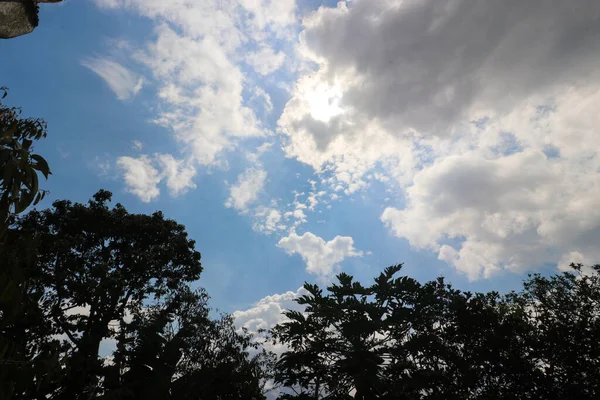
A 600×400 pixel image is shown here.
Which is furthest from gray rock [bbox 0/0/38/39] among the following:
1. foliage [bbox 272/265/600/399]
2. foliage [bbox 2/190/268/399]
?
foliage [bbox 272/265/600/399]

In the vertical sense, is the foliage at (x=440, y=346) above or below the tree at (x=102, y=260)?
below

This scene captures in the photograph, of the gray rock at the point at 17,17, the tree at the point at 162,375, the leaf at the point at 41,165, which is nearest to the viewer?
→ the leaf at the point at 41,165

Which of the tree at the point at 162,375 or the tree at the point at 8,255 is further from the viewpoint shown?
the tree at the point at 162,375

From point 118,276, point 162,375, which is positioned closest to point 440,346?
point 162,375

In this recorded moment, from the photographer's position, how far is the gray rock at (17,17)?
11.6 m

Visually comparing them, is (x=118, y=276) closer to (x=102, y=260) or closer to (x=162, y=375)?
(x=102, y=260)

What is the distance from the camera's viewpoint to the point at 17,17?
39.9ft

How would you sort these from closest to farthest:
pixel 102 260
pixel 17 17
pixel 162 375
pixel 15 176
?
1. pixel 15 176
2. pixel 162 375
3. pixel 17 17
4. pixel 102 260

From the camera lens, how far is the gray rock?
1162cm

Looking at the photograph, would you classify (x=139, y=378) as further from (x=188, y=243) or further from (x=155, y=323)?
(x=188, y=243)

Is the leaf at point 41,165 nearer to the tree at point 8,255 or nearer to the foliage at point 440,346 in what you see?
the tree at point 8,255

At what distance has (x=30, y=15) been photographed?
41.9ft

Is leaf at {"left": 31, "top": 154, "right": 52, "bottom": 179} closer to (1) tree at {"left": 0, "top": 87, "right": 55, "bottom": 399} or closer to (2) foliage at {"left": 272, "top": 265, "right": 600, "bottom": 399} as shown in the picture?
(1) tree at {"left": 0, "top": 87, "right": 55, "bottom": 399}

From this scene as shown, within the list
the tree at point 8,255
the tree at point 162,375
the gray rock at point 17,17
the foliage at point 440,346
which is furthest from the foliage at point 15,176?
the gray rock at point 17,17
